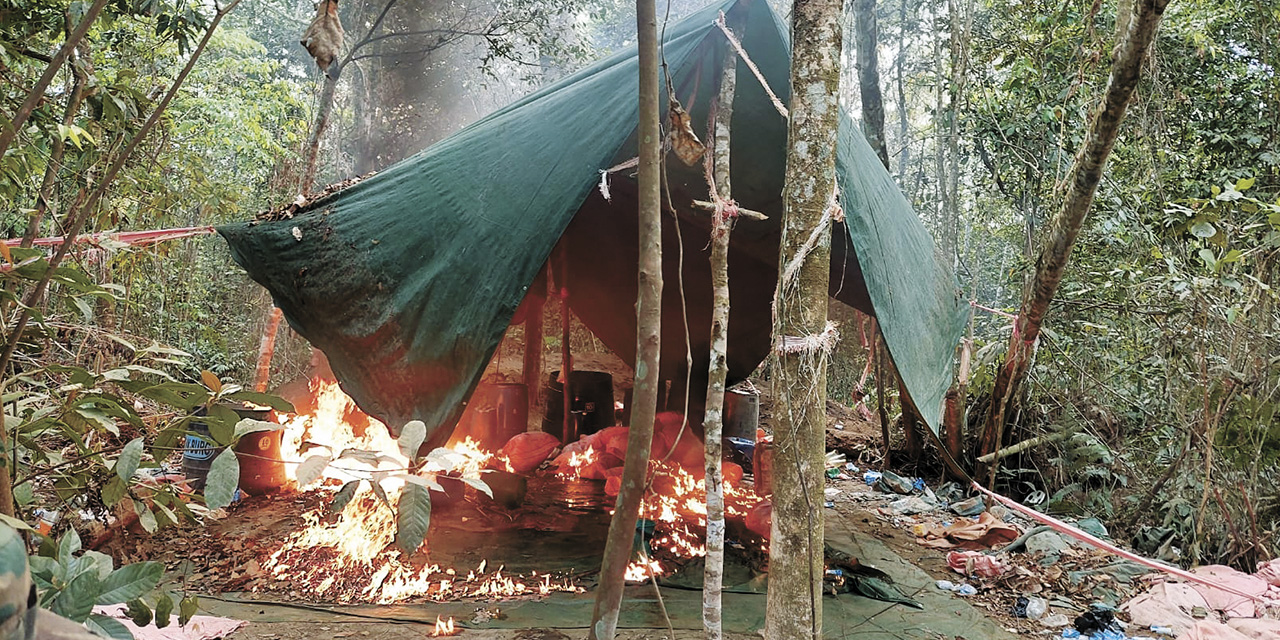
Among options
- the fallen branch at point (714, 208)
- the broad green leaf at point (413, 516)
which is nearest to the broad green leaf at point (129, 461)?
the broad green leaf at point (413, 516)

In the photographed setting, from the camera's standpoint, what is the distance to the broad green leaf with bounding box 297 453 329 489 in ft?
3.37

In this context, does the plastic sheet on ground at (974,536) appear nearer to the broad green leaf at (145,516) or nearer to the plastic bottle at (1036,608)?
the plastic bottle at (1036,608)

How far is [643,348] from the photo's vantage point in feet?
4.65

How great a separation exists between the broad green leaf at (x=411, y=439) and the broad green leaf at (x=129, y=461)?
1.62 ft

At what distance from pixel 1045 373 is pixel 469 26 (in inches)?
359

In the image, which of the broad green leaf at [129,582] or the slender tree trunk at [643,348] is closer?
the broad green leaf at [129,582]

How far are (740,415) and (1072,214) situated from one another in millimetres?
2830

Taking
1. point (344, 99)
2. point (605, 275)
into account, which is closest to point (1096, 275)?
point (605, 275)

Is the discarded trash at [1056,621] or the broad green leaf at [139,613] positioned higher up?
the broad green leaf at [139,613]

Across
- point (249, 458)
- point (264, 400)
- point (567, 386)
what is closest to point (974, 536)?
point (567, 386)

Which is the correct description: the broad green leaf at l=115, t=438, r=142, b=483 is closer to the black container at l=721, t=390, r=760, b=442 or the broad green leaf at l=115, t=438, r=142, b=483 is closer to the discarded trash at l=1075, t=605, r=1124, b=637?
the discarded trash at l=1075, t=605, r=1124, b=637

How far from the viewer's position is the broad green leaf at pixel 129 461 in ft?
3.91

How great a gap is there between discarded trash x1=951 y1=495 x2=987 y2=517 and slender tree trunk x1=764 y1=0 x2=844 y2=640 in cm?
319

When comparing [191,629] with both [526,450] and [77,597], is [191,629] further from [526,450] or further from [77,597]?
[526,450]
